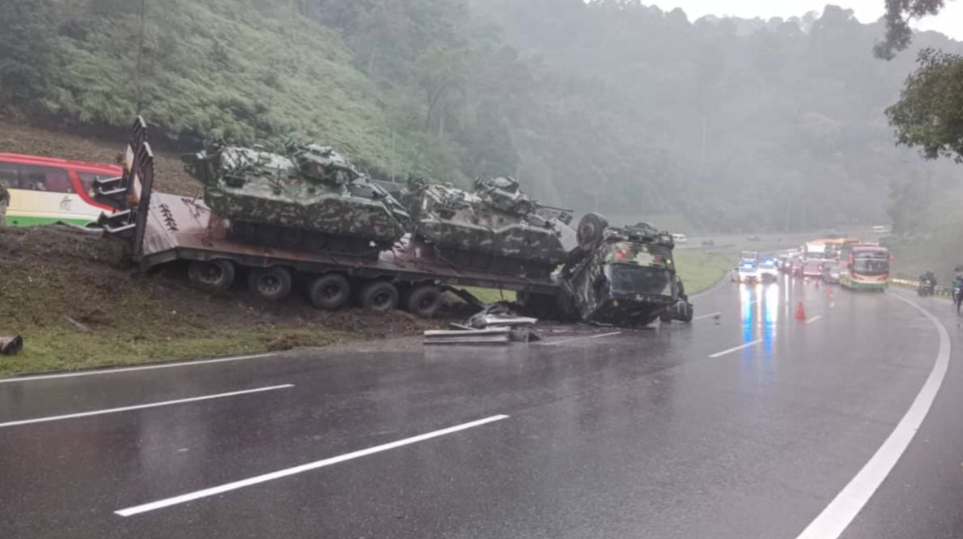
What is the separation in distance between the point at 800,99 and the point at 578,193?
9251 cm

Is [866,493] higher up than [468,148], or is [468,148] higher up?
[468,148]

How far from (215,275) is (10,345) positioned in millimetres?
4870

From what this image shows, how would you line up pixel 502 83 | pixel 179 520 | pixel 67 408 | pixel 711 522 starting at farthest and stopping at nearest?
pixel 502 83 < pixel 67 408 < pixel 711 522 < pixel 179 520

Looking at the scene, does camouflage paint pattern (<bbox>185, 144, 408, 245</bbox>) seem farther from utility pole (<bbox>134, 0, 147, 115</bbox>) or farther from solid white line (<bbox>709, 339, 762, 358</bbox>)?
utility pole (<bbox>134, 0, 147, 115</bbox>)

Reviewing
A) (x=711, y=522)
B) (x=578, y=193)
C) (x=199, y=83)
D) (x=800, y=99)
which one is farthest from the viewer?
(x=800, y=99)

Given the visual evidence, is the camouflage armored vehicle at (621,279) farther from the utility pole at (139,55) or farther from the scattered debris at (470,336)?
the utility pole at (139,55)

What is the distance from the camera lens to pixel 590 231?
20.6m

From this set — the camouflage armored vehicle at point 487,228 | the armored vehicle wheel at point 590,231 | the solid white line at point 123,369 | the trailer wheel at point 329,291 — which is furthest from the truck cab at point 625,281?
the solid white line at point 123,369

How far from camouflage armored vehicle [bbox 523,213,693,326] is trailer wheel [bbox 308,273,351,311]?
21.4 ft

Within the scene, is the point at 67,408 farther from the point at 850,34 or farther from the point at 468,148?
the point at 850,34

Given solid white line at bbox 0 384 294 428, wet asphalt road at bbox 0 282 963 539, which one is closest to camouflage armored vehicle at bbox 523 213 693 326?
wet asphalt road at bbox 0 282 963 539

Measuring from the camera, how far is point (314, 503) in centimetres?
526

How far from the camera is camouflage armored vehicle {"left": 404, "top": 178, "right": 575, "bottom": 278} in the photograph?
18.1m

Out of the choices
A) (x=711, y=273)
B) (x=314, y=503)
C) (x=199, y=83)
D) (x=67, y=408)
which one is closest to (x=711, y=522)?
(x=314, y=503)
